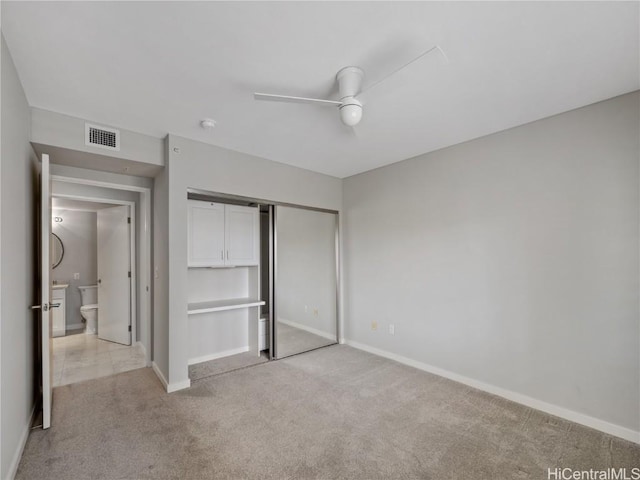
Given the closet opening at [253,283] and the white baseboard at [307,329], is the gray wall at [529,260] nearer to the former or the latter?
the white baseboard at [307,329]

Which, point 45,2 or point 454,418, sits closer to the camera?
point 45,2

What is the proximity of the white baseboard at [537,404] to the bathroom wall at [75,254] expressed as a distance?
5493 mm

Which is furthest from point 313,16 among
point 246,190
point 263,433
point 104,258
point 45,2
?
point 104,258

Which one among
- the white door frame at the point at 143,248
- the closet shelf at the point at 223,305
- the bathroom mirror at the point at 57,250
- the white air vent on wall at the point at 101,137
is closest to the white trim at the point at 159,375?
the white door frame at the point at 143,248

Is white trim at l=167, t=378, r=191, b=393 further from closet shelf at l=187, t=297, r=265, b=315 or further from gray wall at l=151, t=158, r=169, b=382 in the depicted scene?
closet shelf at l=187, t=297, r=265, b=315

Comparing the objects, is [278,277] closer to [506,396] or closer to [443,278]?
[443,278]

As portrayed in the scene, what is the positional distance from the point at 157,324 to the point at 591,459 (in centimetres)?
387

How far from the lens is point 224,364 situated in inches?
146

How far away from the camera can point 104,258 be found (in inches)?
190

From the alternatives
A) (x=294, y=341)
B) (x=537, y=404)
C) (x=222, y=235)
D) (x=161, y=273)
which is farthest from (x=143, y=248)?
(x=537, y=404)

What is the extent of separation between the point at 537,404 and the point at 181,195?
3.80 metres

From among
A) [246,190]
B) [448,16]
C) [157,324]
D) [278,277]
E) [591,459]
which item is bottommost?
[591,459]

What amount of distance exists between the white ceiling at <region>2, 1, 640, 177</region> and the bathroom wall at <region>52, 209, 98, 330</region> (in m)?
3.88

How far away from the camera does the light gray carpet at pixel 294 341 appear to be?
13.3 ft
